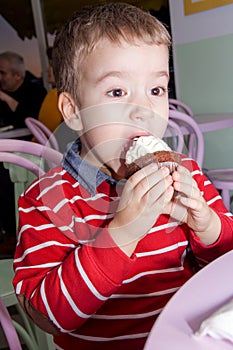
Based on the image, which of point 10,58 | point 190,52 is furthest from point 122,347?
point 10,58

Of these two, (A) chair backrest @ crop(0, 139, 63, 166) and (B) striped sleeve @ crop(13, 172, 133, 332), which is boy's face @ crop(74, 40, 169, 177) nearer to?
(B) striped sleeve @ crop(13, 172, 133, 332)

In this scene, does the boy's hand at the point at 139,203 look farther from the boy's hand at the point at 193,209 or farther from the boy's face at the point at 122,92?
the boy's face at the point at 122,92

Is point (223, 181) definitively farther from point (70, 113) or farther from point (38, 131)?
point (38, 131)

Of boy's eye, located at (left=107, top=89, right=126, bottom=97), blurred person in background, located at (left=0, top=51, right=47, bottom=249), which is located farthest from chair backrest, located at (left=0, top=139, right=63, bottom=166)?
blurred person in background, located at (left=0, top=51, right=47, bottom=249)

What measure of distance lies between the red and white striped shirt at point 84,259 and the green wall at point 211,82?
2.11m

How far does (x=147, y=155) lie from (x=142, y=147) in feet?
0.07

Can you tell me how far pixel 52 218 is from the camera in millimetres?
688

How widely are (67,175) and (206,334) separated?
19.0 inches

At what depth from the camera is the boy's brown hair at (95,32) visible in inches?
28.9

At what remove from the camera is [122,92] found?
715mm

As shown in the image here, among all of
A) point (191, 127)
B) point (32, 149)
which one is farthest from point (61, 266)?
point (191, 127)

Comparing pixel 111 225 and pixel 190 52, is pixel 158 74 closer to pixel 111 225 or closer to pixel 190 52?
pixel 111 225

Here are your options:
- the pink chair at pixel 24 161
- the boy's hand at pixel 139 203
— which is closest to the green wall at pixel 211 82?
the pink chair at pixel 24 161

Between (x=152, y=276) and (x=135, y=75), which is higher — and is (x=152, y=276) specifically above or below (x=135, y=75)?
below
